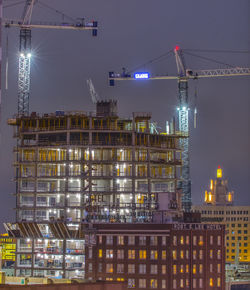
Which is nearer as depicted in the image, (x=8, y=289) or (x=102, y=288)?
(x=8, y=289)

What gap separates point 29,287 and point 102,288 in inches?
399

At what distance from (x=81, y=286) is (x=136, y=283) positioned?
4587 inches

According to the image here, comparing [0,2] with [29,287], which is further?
[29,287]

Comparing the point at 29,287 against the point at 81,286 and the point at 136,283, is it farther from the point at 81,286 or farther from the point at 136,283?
the point at 136,283

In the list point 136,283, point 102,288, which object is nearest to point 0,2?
point 102,288

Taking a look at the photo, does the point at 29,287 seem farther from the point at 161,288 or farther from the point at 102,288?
the point at 161,288

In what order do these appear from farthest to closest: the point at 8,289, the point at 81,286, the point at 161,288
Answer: the point at 161,288 < the point at 81,286 < the point at 8,289

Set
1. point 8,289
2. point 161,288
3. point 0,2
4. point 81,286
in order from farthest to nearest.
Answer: point 161,288
point 81,286
point 8,289
point 0,2

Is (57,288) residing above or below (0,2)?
below

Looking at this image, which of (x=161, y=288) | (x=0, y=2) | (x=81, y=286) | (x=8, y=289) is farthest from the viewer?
(x=161, y=288)

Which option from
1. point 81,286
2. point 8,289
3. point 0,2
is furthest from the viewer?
point 81,286

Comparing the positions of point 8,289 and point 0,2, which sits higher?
point 0,2

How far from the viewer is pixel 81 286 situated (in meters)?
85.2

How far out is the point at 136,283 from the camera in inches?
7869
